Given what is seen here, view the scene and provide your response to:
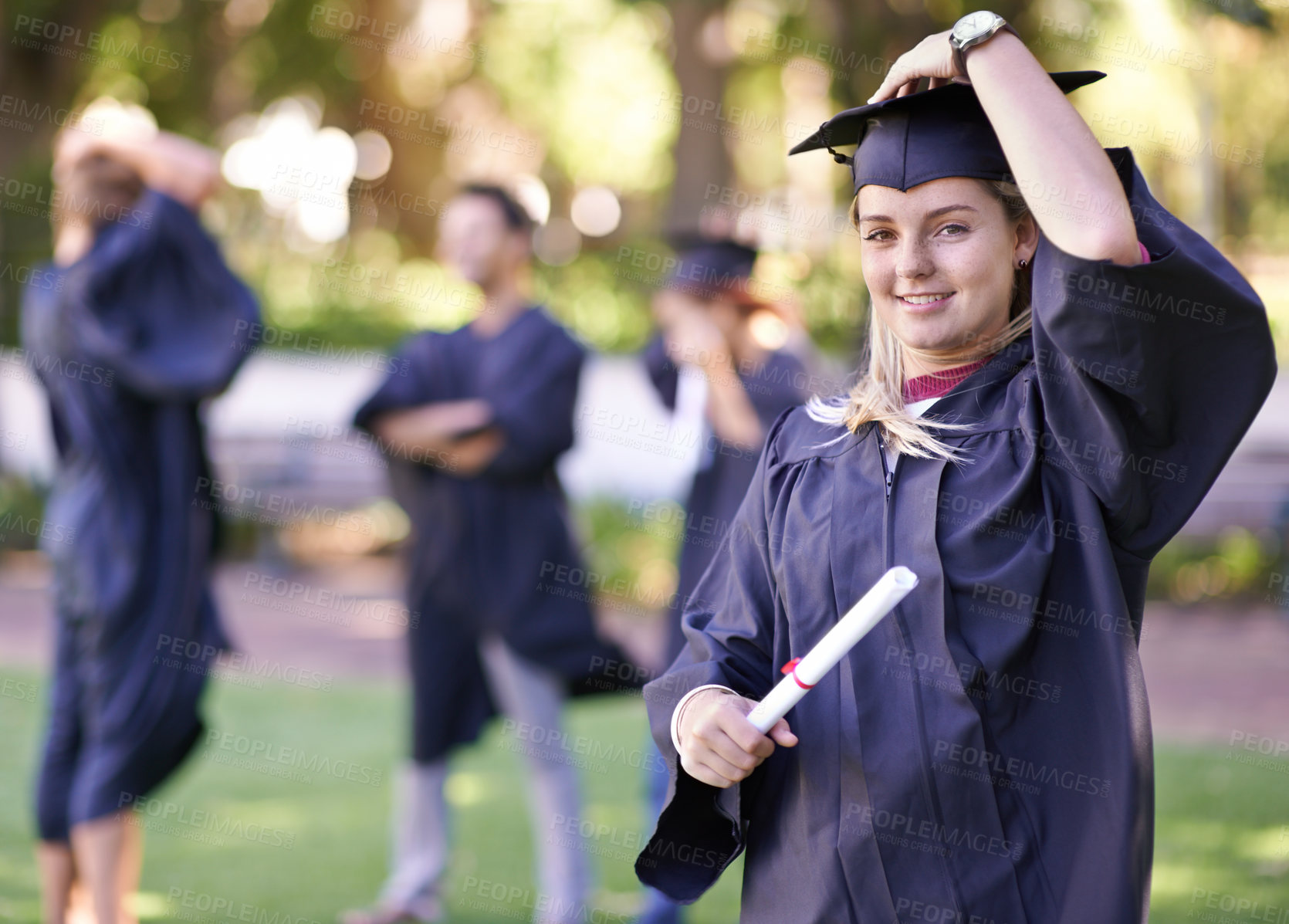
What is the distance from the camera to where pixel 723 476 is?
464 centimetres

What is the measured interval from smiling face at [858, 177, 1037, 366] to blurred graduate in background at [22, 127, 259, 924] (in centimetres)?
285

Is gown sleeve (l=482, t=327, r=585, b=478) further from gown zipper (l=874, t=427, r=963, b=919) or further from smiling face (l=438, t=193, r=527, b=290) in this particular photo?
gown zipper (l=874, t=427, r=963, b=919)

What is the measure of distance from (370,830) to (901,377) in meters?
4.45

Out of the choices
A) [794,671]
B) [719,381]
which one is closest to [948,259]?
[794,671]

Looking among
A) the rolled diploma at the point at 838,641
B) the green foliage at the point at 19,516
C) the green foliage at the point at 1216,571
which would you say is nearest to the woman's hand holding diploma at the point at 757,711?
the rolled diploma at the point at 838,641

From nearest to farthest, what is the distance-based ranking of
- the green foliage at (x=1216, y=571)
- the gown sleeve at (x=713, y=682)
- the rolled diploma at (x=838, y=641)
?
the rolled diploma at (x=838, y=641)
the gown sleeve at (x=713, y=682)
the green foliage at (x=1216, y=571)

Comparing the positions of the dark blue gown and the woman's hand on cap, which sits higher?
the woman's hand on cap

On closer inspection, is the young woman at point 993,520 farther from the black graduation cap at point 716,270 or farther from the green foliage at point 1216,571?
the green foliage at point 1216,571

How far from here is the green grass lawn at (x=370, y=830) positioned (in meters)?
4.81

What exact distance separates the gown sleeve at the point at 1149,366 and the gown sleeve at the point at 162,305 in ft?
10.2

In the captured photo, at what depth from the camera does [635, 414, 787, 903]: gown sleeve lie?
2016 millimetres

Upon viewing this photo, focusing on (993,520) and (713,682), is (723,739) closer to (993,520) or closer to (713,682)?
(713,682)

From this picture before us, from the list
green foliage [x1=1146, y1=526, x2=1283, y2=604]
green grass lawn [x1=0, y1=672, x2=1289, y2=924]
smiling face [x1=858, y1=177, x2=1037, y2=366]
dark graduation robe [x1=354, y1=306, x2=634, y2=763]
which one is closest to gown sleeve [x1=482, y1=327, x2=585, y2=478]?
dark graduation robe [x1=354, y1=306, x2=634, y2=763]

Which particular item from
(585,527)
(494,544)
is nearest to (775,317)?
(494,544)
